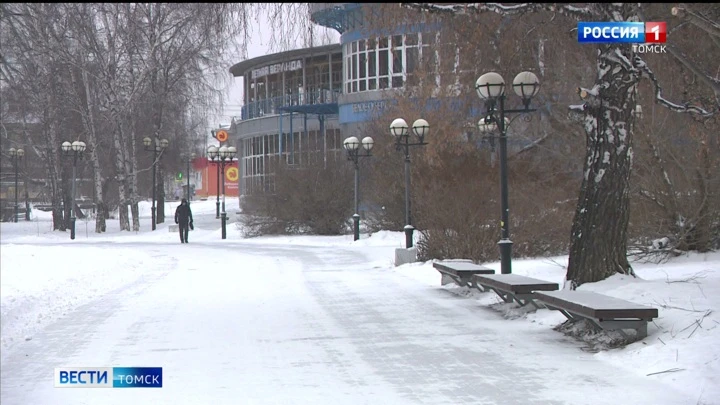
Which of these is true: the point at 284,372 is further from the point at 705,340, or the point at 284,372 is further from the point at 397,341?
the point at 705,340

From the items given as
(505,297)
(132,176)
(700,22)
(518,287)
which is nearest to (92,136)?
(132,176)

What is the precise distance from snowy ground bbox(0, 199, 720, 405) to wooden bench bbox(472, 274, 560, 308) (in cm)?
21

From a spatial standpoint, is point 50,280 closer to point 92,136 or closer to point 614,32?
point 614,32

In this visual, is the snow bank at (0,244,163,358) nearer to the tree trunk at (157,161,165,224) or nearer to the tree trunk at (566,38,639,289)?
the tree trunk at (566,38,639,289)

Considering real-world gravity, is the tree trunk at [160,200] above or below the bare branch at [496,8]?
below

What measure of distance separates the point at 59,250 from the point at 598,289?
57.1 feet

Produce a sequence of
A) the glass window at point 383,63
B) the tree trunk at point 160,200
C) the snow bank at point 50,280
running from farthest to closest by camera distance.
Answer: the tree trunk at point 160,200 → the glass window at point 383,63 → the snow bank at point 50,280

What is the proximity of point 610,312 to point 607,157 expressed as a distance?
327cm

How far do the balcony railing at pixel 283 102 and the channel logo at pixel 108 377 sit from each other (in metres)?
44.9

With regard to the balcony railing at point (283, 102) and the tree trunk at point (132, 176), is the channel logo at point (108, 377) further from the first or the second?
the balcony railing at point (283, 102)

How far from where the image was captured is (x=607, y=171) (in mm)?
11469

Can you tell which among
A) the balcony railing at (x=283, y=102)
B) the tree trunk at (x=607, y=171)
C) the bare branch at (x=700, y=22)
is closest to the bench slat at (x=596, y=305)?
the tree trunk at (x=607, y=171)

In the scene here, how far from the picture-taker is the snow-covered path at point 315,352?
7.48 metres

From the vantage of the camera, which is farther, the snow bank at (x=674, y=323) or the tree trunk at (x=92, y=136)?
the tree trunk at (x=92, y=136)
